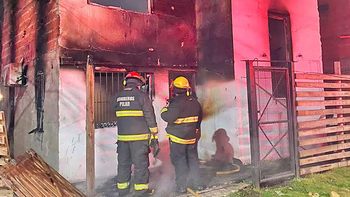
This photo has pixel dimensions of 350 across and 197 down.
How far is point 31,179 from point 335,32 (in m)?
11.1

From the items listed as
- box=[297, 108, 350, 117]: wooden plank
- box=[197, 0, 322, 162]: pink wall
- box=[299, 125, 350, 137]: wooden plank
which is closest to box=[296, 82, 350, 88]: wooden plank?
box=[297, 108, 350, 117]: wooden plank

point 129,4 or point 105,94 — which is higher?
point 129,4

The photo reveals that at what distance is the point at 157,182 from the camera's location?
5.00 metres

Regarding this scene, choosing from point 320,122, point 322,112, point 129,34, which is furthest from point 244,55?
point 129,34

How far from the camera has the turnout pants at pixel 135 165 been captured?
13.6 feet

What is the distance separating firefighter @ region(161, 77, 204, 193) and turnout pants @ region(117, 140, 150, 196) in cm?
62

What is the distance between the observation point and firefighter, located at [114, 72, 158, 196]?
418cm

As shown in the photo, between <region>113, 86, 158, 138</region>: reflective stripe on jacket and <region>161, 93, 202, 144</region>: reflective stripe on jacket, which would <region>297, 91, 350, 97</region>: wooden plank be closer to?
<region>161, 93, 202, 144</region>: reflective stripe on jacket

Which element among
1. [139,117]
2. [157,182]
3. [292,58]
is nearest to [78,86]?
[139,117]

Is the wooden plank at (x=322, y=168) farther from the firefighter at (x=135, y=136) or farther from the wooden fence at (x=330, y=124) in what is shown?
the firefighter at (x=135, y=136)

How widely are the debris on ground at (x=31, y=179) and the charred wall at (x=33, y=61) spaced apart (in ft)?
5.26

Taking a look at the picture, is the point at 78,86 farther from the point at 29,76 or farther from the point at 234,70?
the point at 234,70

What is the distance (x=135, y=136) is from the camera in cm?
423

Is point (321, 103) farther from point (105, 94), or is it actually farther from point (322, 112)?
point (105, 94)
